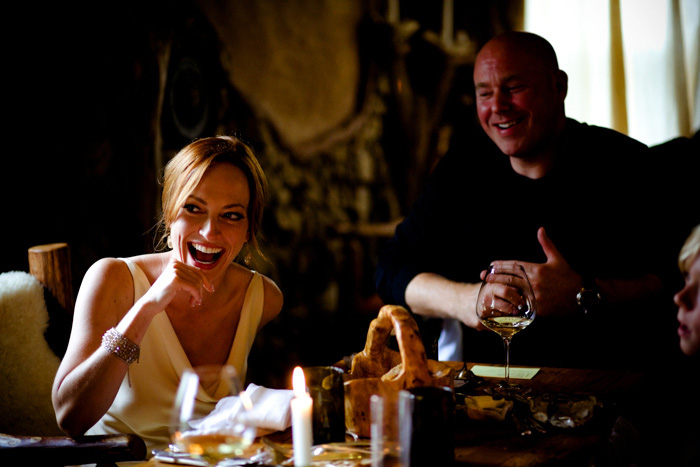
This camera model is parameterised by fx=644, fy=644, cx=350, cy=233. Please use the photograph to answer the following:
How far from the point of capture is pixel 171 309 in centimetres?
197

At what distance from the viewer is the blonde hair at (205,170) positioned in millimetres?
1858

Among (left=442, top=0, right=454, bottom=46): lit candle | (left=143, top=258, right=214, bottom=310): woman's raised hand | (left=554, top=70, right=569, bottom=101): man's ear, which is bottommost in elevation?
(left=143, top=258, right=214, bottom=310): woman's raised hand

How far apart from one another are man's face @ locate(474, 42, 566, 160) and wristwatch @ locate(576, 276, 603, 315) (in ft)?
1.98

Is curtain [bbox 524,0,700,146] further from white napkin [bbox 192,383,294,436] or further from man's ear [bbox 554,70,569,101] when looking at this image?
white napkin [bbox 192,383,294,436]

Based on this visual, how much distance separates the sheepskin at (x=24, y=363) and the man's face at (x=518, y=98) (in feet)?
5.67

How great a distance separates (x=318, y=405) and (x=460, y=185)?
1621 mm

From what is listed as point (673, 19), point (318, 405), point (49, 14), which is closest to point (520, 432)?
point (318, 405)

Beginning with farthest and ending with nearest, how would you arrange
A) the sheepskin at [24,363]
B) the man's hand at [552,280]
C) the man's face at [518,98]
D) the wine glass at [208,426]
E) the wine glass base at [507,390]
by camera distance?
1. the man's face at [518,98]
2. the man's hand at [552,280]
3. the sheepskin at [24,363]
4. the wine glass base at [507,390]
5. the wine glass at [208,426]

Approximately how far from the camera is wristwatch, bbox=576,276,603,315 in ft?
7.23

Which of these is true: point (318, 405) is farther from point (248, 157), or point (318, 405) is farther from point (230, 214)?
point (248, 157)

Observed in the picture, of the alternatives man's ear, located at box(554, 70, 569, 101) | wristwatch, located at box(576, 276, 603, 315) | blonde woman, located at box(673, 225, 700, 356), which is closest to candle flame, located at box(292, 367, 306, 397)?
blonde woman, located at box(673, 225, 700, 356)

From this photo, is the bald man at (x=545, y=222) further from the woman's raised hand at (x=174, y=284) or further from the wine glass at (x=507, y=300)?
the woman's raised hand at (x=174, y=284)

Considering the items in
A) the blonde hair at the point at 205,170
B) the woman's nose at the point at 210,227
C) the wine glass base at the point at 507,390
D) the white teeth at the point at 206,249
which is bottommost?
the wine glass base at the point at 507,390

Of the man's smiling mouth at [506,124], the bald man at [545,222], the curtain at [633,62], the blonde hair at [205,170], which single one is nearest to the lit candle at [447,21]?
the curtain at [633,62]
